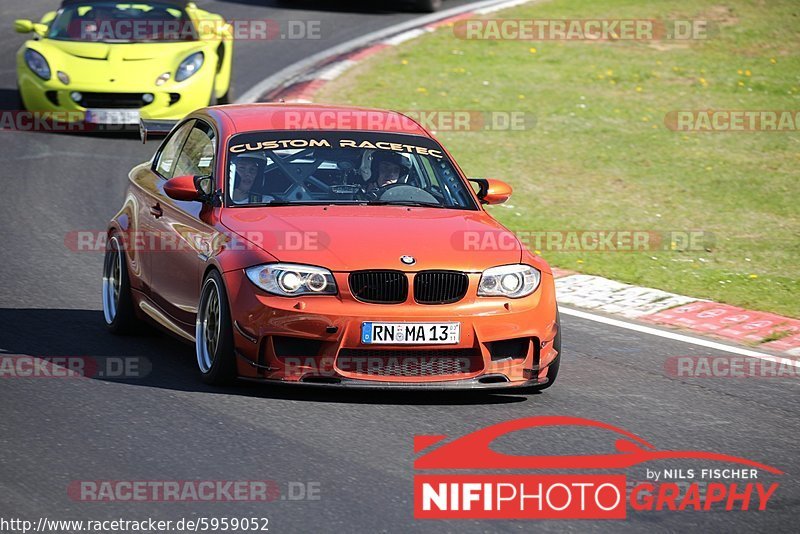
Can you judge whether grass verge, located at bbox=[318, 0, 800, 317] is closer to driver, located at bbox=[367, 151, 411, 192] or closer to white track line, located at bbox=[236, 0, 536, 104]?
white track line, located at bbox=[236, 0, 536, 104]

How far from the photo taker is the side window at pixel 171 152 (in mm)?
9648

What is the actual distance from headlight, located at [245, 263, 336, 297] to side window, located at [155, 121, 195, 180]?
2178 millimetres

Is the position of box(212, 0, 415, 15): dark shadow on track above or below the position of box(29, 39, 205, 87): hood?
below

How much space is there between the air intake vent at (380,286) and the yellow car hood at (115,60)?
9.61m

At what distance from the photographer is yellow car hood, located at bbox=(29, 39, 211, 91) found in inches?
655

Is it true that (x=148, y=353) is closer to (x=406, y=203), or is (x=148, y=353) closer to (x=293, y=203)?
(x=293, y=203)

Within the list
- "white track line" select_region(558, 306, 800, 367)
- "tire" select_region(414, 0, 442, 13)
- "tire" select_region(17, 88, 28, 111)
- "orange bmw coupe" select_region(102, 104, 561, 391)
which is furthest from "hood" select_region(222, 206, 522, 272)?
"tire" select_region(414, 0, 442, 13)

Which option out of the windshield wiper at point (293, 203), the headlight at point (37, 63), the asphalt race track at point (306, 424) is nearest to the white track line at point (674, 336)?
the asphalt race track at point (306, 424)

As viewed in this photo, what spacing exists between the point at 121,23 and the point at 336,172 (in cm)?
987

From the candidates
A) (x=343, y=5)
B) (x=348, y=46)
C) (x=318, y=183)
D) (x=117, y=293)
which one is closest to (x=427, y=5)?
(x=343, y=5)

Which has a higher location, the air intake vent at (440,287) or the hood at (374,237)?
the hood at (374,237)

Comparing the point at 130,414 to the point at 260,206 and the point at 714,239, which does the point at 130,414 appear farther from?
the point at 714,239

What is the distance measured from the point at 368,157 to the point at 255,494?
3.25m

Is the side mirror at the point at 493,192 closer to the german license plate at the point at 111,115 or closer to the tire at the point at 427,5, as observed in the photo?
the german license plate at the point at 111,115
